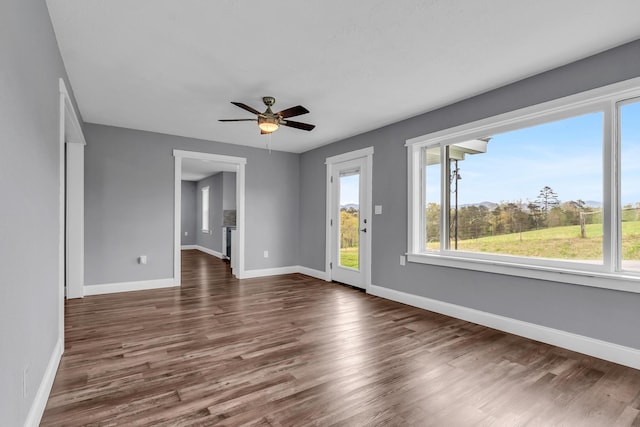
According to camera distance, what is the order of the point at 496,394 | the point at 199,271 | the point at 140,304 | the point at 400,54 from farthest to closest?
the point at 199,271
the point at 140,304
the point at 400,54
the point at 496,394

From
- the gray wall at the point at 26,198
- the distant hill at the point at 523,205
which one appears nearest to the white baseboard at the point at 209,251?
the gray wall at the point at 26,198

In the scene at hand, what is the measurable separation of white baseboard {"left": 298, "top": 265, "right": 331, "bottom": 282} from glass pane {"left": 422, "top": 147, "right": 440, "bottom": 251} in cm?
213

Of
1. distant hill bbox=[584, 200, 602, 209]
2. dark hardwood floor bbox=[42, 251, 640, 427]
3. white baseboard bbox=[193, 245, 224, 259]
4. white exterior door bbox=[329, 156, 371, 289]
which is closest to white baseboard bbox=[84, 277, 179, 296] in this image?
dark hardwood floor bbox=[42, 251, 640, 427]

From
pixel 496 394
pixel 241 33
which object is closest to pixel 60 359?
pixel 241 33

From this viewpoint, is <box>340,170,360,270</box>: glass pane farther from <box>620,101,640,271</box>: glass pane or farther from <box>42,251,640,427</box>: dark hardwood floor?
<box>620,101,640,271</box>: glass pane

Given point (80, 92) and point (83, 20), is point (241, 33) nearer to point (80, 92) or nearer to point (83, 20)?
point (83, 20)

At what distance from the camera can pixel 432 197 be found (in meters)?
4.09

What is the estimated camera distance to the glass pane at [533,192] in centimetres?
277

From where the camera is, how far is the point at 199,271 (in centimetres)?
655

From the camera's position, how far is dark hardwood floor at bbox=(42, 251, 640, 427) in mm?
1836

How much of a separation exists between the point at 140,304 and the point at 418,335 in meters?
3.41

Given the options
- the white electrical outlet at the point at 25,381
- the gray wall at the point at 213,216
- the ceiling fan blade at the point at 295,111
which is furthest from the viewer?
the gray wall at the point at 213,216

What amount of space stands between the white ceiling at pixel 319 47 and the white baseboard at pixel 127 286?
2.51m

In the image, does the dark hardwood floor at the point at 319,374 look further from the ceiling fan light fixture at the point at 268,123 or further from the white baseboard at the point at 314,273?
the ceiling fan light fixture at the point at 268,123
